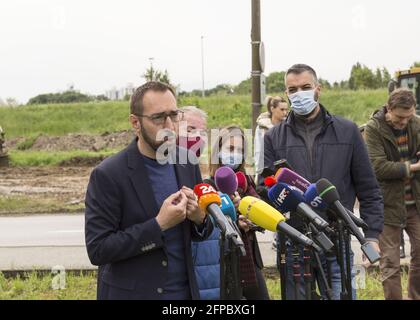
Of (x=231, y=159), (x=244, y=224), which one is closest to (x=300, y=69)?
(x=231, y=159)

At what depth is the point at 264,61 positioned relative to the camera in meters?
11.3

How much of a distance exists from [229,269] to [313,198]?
2.47ft

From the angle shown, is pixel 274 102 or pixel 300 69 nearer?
pixel 300 69

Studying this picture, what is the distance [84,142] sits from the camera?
30.8 meters

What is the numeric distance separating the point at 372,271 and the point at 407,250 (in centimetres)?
159

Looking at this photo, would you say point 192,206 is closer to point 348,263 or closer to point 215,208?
point 215,208

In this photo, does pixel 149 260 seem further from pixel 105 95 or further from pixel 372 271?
pixel 105 95

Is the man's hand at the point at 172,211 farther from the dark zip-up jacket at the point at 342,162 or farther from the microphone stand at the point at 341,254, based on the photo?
the dark zip-up jacket at the point at 342,162

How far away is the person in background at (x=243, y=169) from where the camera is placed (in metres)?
4.35

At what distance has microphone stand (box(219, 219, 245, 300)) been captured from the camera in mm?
2645

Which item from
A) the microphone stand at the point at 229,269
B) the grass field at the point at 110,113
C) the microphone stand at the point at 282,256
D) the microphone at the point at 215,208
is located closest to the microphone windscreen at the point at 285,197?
the microphone stand at the point at 282,256

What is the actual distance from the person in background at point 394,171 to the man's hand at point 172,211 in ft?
10.3

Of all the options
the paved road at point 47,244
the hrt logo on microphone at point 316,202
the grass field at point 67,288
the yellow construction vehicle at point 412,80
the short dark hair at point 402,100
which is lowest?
the paved road at point 47,244
